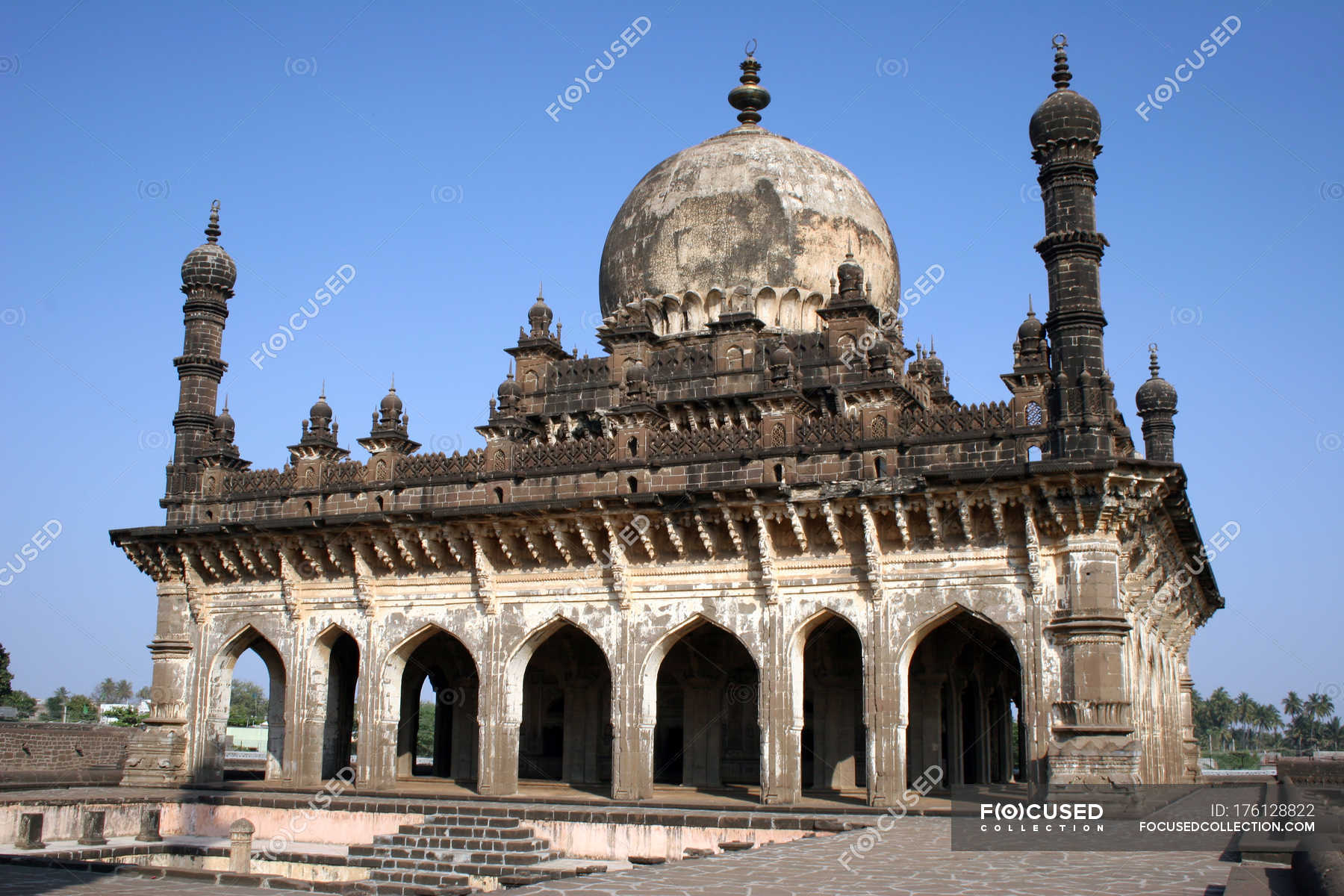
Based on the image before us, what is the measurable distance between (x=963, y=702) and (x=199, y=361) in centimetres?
1606

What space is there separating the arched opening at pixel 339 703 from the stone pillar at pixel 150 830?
3812 mm

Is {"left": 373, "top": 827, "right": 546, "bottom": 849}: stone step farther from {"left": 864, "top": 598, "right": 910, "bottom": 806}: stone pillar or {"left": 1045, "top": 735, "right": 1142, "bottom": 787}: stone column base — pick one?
{"left": 1045, "top": 735, "right": 1142, "bottom": 787}: stone column base

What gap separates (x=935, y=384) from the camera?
25719 mm

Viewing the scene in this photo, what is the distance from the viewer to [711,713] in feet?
75.1

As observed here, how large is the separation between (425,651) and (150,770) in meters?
5.48

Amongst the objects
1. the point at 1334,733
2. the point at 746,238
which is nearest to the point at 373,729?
the point at 746,238

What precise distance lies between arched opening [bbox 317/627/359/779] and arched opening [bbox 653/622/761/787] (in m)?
5.86

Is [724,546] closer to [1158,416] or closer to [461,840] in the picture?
[461,840]

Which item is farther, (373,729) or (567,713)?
(567,713)

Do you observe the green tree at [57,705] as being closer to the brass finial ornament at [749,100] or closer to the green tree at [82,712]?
the green tree at [82,712]

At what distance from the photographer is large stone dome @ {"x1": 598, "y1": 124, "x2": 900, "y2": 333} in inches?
972

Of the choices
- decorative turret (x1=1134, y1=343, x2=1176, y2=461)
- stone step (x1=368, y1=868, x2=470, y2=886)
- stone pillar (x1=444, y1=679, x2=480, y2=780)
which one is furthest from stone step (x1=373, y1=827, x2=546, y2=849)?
decorative turret (x1=1134, y1=343, x2=1176, y2=461)

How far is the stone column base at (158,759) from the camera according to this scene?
23.2 m

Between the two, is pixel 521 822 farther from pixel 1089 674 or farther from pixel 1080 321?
pixel 1080 321
